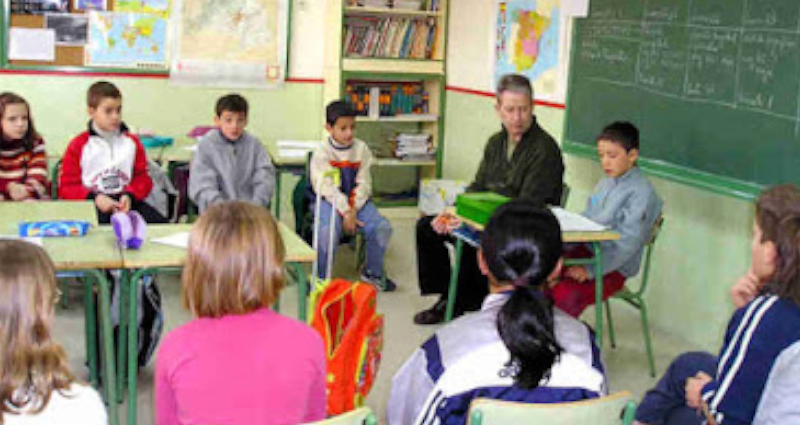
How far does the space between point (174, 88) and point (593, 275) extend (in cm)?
380

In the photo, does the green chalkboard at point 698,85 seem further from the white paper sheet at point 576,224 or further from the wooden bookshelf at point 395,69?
the wooden bookshelf at point 395,69

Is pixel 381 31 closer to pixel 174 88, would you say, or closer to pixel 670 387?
pixel 174 88

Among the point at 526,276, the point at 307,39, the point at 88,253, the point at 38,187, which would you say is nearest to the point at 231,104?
the point at 38,187

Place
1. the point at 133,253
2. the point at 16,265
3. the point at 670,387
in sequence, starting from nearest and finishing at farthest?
the point at 16,265
the point at 670,387
the point at 133,253

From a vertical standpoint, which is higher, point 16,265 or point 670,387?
point 16,265

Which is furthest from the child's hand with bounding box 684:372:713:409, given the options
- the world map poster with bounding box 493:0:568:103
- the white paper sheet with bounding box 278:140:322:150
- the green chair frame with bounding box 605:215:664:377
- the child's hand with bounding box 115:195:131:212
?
the white paper sheet with bounding box 278:140:322:150

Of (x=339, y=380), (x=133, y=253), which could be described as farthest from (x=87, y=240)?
(x=339, y=380)

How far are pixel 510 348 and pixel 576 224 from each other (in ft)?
6.20

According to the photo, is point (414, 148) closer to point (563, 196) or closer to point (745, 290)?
point (563, 196)

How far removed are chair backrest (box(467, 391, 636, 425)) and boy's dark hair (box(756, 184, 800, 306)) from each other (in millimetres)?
532

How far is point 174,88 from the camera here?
6566 millimetres

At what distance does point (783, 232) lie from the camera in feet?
7.11

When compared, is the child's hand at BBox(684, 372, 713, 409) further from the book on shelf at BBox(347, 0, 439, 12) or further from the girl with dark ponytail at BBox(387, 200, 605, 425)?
the book on shelf at BBox(347, 0, 439, 12)

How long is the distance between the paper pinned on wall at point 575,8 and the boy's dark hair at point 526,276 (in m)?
3.19
